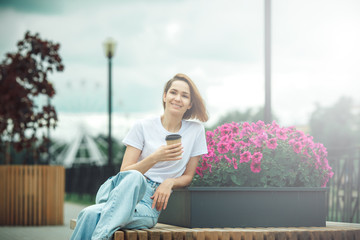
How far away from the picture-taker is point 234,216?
399 centimetres

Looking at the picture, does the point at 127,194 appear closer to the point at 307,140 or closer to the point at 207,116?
the point at 207,116

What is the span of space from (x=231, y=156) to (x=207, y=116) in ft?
1.31

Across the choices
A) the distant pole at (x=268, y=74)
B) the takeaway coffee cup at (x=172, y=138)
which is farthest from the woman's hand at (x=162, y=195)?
the distant pole at (x=268, y=74)

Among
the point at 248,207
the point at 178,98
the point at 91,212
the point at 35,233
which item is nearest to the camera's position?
the point at 91,212

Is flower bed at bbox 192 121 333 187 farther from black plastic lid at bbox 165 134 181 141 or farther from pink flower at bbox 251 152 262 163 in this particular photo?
black plastic lid at bbox 165 134 181 141

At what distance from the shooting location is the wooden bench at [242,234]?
3504mm

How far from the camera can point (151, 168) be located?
4.09 metres

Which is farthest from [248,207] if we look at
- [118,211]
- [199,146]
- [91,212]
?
[91,212]

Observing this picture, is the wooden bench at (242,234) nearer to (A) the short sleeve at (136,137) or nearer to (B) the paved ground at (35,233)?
(A) the short sleeve at (136,137)

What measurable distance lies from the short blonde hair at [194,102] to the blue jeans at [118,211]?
858 millimetres

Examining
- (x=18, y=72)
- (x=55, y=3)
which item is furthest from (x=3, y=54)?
(x=55, y=3)

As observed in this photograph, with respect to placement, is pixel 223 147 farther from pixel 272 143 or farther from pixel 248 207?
pixel 248 207

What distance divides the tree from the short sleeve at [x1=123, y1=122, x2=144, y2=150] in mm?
6539

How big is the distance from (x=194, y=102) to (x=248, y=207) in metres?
0.88
